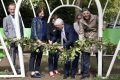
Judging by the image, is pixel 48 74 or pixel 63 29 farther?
pixel 48 74

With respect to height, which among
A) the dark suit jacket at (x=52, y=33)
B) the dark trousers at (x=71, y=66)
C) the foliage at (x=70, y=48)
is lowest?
the dark trousers at (x=71, y=66)

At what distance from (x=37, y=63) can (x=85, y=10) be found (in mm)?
1813

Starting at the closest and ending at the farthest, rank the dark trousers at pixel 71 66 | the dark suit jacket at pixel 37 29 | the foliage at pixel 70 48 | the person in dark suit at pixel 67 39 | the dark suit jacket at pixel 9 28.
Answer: the foliage at pixel 70 48
the person in dark suit at pixel 67 39
the dark trousers at pixel 71 66
the dark suit jacket at pixel 37 29
the dark suit jacket at pixel 9 28

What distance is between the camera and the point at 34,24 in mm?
10219

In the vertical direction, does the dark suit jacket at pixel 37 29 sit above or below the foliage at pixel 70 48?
above

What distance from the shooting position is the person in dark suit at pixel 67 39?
984 centimetres

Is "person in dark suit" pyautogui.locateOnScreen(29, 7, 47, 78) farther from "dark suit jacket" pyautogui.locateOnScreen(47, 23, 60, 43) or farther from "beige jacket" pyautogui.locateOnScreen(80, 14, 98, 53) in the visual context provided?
"beige jacket" pyautogui.locateOnScreen(80, 14, 98, 53)

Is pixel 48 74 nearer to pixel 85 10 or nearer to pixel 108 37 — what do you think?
pixel 85 10

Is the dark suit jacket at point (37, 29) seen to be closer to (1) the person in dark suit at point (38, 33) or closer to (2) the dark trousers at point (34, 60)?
(1) the person in dark suit at point (38, 33)

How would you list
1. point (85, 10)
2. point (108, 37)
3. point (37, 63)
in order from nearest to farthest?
point (85, 10) → point (37, 63) → point (108, 37)

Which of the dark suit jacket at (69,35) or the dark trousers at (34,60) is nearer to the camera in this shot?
the dark suit jacket at (69,35)

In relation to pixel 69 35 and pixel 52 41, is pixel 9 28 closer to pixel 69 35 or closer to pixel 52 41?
pixel 52 41

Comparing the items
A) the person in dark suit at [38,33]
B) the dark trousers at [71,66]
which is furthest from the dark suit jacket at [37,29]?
the dark trousers at [71,66]

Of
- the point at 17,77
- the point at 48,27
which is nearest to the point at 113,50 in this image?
the point at 48,27
